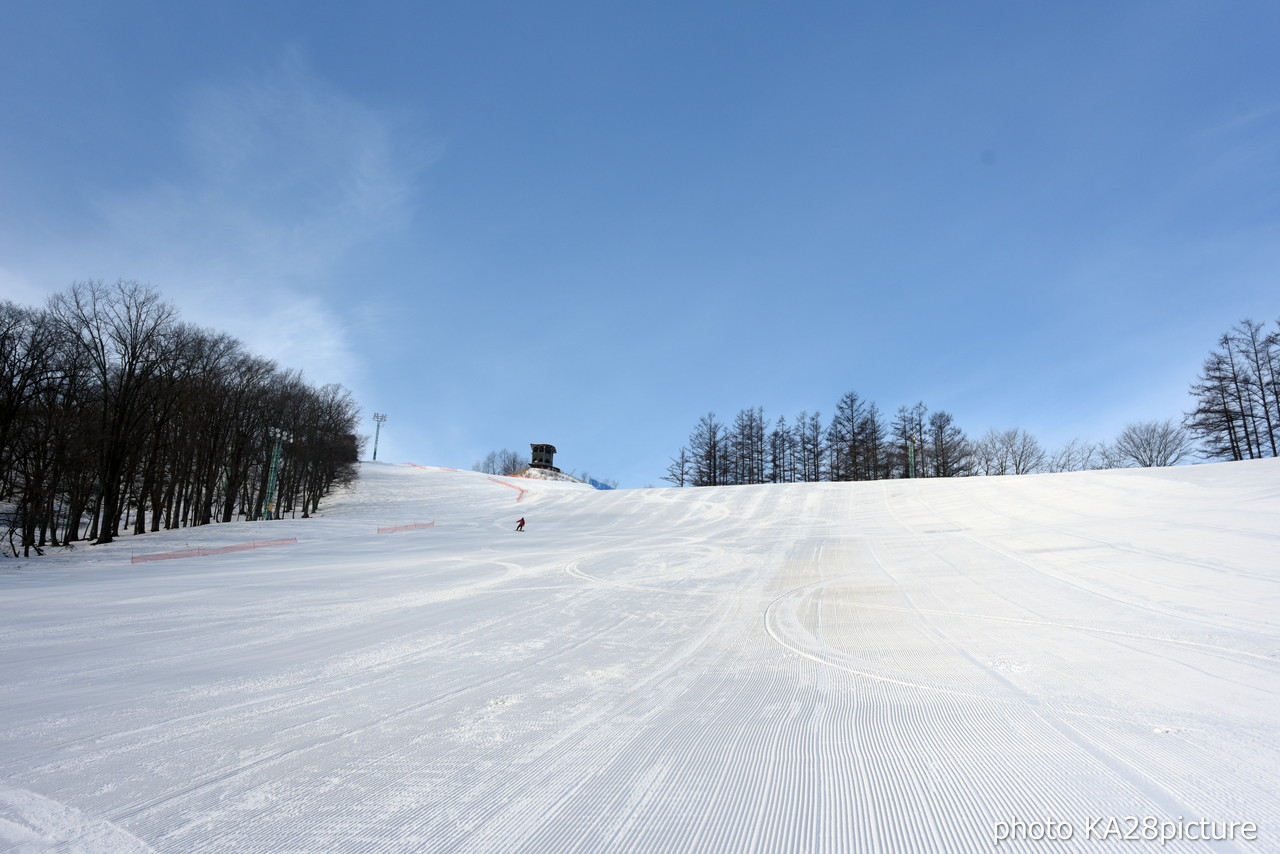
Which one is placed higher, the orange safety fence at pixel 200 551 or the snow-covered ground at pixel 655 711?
the snow-covered ground at pixel 655 711

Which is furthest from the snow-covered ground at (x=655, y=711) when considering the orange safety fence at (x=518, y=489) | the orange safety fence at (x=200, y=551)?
the orange safety fence at (x=518, y=489)

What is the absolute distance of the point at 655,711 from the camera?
3.43 meters

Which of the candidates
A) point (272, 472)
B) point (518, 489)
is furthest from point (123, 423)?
point (518, 489)

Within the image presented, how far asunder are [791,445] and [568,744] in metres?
65.5

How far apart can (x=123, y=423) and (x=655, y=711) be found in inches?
1161

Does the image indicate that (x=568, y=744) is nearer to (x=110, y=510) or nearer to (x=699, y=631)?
(x=699, y=631)

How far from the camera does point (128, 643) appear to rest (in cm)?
509

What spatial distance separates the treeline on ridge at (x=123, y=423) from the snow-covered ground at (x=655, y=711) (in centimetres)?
1420

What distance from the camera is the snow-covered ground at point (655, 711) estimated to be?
215 cm

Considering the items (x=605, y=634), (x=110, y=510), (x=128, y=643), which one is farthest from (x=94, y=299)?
(x=605, y=634)

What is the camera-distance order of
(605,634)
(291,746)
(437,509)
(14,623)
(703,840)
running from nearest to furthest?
(703,840), (291,746), (605,634), (14,623), (437,509)

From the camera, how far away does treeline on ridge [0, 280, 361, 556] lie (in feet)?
61.1

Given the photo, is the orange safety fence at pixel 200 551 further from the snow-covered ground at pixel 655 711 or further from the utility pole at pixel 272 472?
the utility pole at pixel 272 472

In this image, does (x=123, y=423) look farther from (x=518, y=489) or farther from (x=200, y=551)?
(x=518, y=489)
